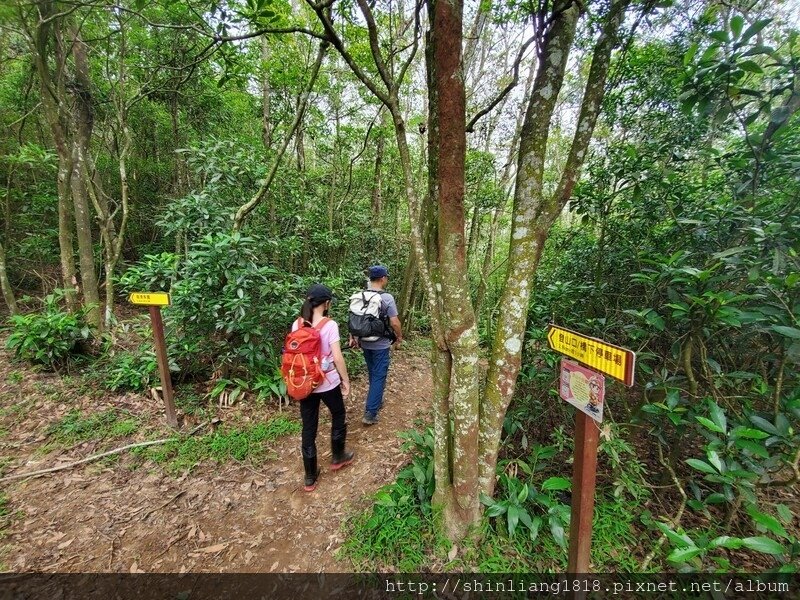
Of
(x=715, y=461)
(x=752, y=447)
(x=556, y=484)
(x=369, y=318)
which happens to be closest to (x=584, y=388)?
(x=715, y=461)

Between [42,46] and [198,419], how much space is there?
529 cm

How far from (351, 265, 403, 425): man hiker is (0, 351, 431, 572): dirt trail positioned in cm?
53

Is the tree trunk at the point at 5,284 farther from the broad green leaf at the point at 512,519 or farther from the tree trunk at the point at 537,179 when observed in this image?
the broad green leaf at the point at 512,519

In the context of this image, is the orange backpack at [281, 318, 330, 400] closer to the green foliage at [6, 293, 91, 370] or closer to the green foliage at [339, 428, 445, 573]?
the green foliage at [339, 428, 445, 573]

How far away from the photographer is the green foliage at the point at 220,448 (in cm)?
343

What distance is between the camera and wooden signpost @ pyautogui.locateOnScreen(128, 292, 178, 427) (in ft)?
11.8

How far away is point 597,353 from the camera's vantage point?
5.18 feet

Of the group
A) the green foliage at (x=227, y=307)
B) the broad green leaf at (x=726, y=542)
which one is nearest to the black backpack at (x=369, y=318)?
the green foliage at (x=227, y=307)

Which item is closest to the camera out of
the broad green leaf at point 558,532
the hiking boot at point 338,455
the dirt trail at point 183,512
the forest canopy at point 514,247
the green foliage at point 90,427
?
the forest canopy at point 514,247

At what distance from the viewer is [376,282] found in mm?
4047

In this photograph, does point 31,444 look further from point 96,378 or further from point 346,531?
point 346,531

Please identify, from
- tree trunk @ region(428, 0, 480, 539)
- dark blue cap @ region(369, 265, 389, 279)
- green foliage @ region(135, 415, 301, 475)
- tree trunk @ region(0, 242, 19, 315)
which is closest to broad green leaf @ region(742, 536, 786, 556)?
tree trunk @ region(428, 0, 480, 539)

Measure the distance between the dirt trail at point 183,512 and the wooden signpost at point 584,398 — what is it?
5.60 ft

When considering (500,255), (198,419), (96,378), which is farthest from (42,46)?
(500,255)
